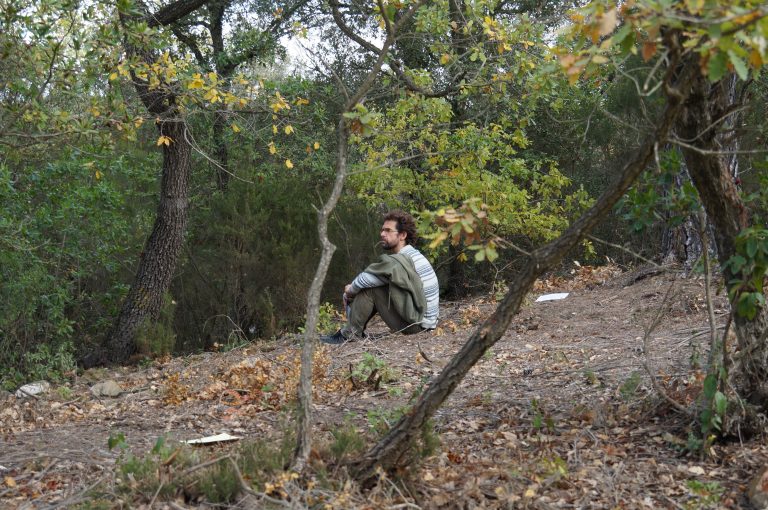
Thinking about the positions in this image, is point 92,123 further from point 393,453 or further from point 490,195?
point 490,195

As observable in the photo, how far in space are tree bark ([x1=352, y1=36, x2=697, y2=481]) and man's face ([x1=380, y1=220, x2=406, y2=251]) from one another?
4.67 metres

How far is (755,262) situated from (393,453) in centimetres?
172

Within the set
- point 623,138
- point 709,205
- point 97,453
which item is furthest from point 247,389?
point 623,138

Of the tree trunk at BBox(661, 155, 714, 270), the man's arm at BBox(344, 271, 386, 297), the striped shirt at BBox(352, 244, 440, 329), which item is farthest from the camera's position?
the tree trunk at BBox(661, 155, 714, 270)

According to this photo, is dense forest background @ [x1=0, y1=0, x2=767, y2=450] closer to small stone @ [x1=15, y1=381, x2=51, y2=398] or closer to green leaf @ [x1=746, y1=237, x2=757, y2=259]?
green leaf @ [x1=746, y1=237, x2=757, y2=259]

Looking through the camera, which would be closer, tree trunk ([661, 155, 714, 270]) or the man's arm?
the man's arm

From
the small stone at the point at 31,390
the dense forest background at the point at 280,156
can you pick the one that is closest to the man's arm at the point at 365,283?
the dense forest background at the point at 280,156

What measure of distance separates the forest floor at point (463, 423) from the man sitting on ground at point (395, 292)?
0.31 m

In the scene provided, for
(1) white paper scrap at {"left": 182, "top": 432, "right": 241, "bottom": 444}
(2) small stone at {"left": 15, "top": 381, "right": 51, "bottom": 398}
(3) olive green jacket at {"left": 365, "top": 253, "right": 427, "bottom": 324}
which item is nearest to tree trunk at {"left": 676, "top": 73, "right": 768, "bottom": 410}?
(1) white paper scrap at {"left": 182, "top": 432, "right": 241, "bottom": 444}

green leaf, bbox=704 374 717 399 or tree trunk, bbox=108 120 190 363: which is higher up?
tree trunk, bbox=108 120 190 363

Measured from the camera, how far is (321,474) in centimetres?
339

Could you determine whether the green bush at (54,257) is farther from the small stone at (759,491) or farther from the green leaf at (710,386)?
the small stone at (759,491)

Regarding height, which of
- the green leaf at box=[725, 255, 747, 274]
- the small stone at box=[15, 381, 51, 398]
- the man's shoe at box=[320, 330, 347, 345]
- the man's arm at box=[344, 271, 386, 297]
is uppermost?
the green leaf at box=[725, 255, 747, 274]

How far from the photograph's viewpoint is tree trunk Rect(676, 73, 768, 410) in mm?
3691
